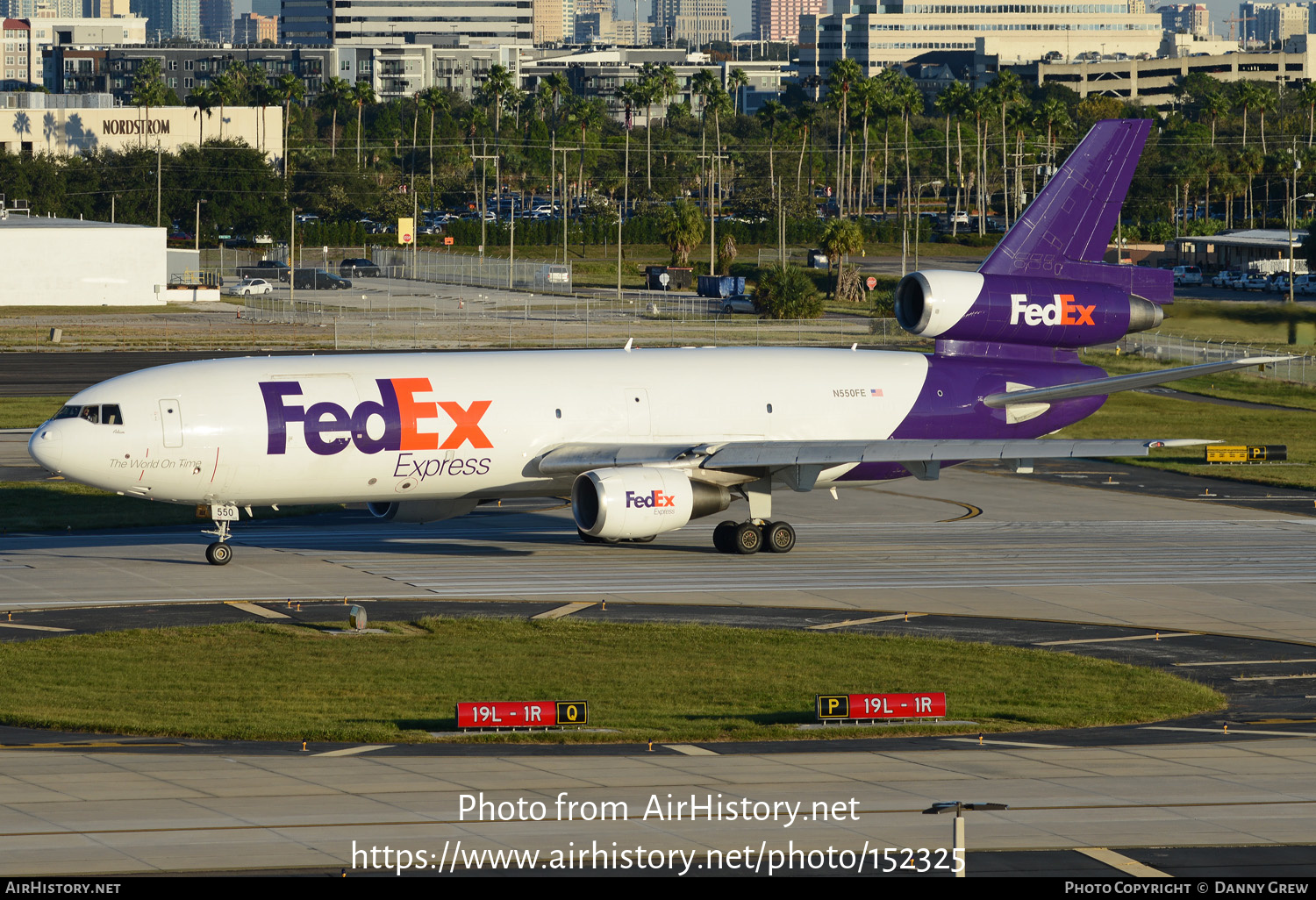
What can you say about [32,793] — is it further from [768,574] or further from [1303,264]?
[1303,264]

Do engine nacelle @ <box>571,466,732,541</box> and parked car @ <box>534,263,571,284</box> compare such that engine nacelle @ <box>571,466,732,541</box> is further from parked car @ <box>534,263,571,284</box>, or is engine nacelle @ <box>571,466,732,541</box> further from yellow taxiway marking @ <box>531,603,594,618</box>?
parked car @ <box>534,263,571,284</box>

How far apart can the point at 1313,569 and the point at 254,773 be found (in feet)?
113

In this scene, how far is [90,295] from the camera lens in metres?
157

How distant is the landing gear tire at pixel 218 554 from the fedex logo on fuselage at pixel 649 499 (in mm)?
11926

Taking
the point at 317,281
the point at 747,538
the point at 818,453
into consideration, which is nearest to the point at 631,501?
the point at 818,453

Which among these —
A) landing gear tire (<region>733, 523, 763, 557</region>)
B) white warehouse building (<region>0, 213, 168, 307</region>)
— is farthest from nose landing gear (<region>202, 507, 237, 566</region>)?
white warehouse building (<region>0, 213, 168, 307</region>)

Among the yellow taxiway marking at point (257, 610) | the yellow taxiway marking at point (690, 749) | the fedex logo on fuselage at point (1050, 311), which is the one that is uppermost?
the fedex logo on fuselage at point (1050, 311)

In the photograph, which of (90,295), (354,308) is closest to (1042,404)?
(354,308)

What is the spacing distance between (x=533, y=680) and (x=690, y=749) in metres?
6.62

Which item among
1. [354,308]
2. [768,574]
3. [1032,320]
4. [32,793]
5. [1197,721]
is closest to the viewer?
[32,793]

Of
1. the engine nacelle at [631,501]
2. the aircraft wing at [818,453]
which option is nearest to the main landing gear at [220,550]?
the aircraft wing at [818,453]

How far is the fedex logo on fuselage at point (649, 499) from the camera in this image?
46.9 metres

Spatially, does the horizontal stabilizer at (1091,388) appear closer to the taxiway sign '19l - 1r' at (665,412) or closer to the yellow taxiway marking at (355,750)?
the taxiway sign '19l - 1r' at (665,412)

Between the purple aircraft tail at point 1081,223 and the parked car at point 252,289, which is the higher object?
the purple aircraft tail at point 1081,223
